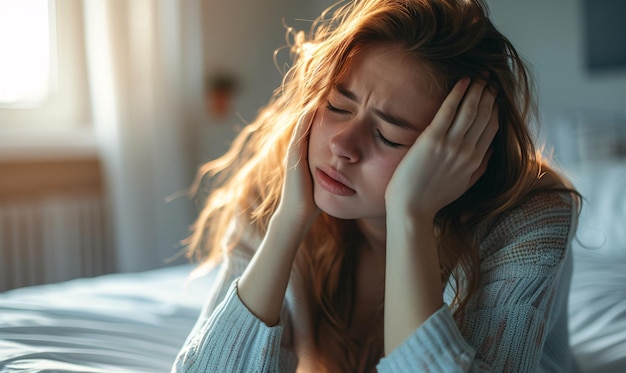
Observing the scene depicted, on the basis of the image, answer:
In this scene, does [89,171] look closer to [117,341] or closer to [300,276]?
[117,341]

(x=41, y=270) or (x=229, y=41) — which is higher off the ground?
(x=229, y=41)

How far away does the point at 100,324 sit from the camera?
4.22 ft

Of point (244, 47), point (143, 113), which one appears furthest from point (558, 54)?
point (143, 113)

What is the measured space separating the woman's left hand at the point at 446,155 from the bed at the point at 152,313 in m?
0.29

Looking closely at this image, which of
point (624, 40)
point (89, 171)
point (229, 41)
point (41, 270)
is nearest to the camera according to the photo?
point (624, 40)

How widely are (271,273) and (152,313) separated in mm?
551

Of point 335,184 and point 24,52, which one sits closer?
point 335,184

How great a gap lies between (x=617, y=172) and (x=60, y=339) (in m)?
1.67

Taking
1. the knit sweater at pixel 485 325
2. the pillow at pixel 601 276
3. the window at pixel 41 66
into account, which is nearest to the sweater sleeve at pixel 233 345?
the knit sweater at pixel 485 325

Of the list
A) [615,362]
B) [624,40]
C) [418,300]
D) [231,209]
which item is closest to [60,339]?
[231,209]

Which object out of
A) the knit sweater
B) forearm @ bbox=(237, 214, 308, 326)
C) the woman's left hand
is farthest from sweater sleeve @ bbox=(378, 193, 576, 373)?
forearm @ bbox=(237, 214, 308, 326)

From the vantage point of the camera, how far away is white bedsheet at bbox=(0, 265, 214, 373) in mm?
1062

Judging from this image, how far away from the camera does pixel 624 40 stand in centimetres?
238

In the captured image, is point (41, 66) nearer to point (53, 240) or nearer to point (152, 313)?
point (53, 240)
